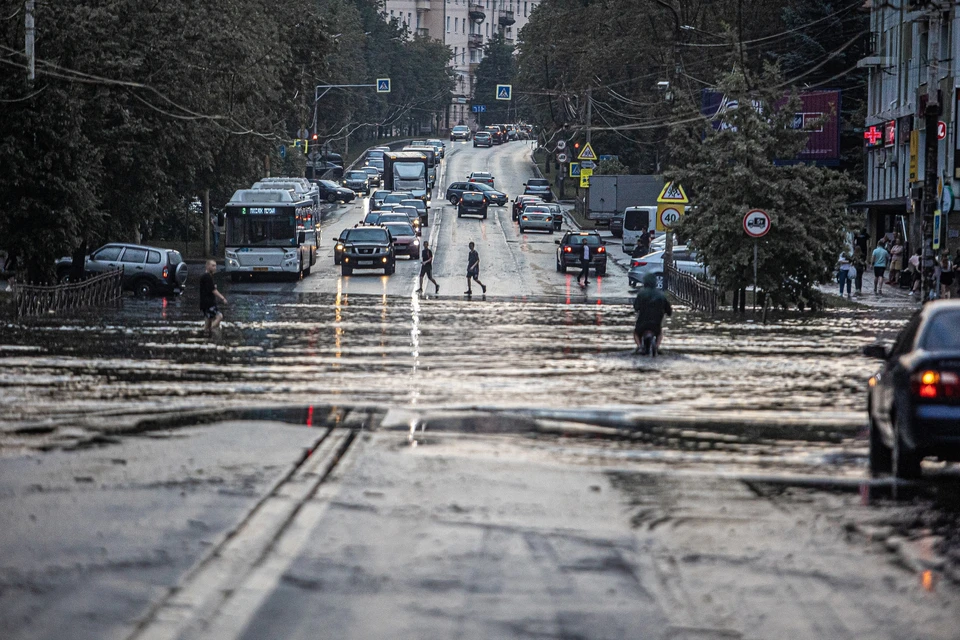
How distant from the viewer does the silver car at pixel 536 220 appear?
80.9 meters

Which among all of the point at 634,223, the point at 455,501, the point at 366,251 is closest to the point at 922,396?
the point at 455,501

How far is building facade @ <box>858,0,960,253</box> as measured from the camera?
53250 millimetres

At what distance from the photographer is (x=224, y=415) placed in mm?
16469

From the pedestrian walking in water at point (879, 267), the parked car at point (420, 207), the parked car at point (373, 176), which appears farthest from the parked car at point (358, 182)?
the pedestrian walking in water at point (879, 267)

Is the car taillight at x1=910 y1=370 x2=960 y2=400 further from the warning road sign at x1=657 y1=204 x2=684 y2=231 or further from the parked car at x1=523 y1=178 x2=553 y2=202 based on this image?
the parked car at x1=523 y1=178 x2=553 y2=202

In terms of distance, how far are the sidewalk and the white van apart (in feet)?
50.5

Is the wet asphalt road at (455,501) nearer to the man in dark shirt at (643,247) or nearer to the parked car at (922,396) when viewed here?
the parked car at (922,396)

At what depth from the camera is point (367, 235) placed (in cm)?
5738

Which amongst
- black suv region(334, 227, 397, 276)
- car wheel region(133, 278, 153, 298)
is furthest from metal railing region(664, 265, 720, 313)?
car wheel region(133, 278, 153, 298)

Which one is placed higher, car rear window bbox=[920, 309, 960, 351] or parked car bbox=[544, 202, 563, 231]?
parked car bbox=[544, 202, 563, 231]

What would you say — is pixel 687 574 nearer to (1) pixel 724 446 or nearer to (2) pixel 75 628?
(2) pixel 75 628

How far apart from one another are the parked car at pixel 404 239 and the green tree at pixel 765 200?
27.5m

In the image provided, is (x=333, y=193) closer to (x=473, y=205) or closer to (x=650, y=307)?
(x=473, y=205)

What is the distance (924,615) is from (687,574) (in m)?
1.45
